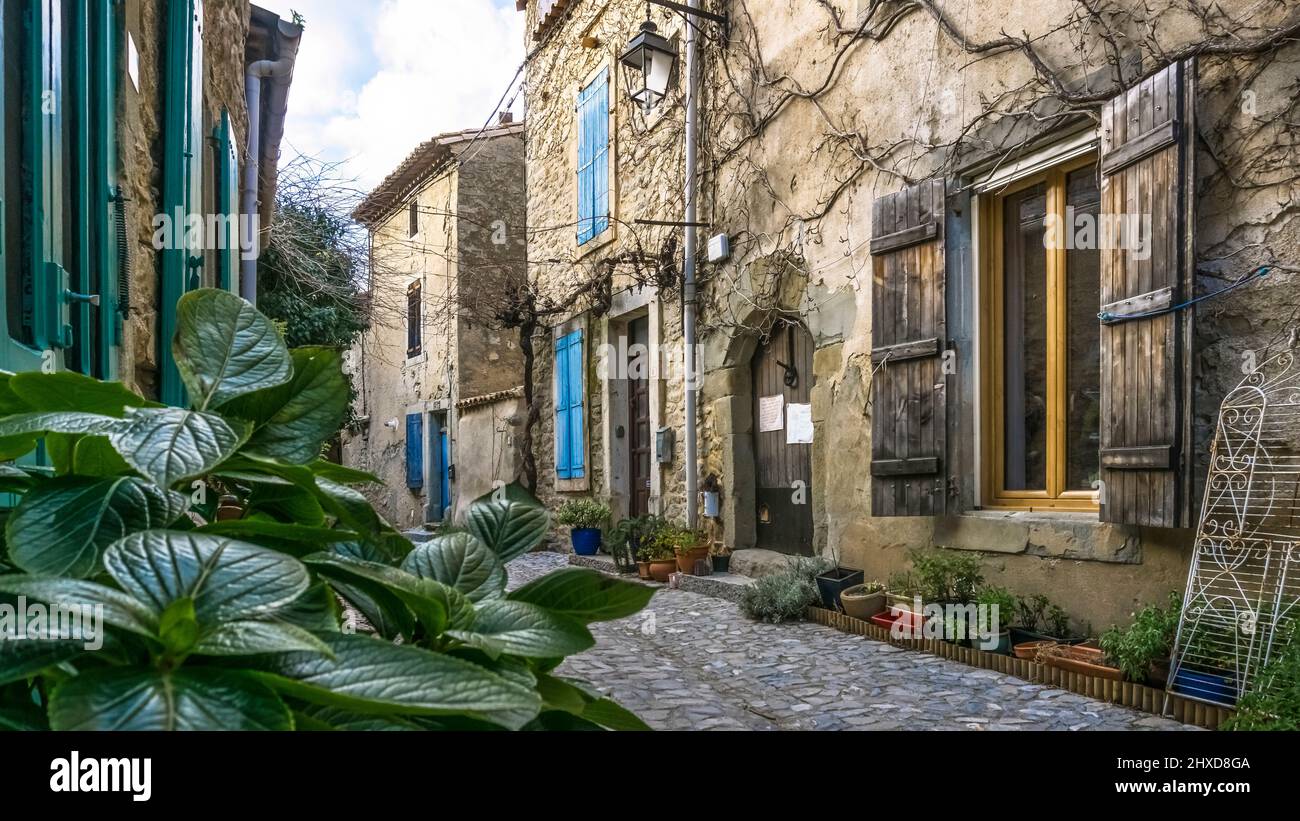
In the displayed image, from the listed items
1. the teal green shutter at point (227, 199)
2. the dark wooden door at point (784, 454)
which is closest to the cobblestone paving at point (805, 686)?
the dark wooden door at point (784, 454)

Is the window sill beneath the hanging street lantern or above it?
beneath

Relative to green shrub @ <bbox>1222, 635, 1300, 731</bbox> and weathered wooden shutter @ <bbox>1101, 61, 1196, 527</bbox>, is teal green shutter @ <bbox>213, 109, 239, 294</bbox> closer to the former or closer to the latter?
weathered wooden shutter @ <bbox>1101, 61, 1196, 527</bbox>

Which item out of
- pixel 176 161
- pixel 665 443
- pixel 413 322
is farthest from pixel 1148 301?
pixel 413 322

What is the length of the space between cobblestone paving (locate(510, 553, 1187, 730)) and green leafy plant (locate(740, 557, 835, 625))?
13 cm

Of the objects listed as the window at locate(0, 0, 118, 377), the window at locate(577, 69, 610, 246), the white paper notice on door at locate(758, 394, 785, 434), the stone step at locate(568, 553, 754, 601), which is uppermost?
the window at locate(577, 69, 610, 246)

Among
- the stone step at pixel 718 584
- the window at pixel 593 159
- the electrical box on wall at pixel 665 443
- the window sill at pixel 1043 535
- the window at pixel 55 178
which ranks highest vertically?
the window at pixel 593 159

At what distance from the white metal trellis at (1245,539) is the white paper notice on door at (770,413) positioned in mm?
3644

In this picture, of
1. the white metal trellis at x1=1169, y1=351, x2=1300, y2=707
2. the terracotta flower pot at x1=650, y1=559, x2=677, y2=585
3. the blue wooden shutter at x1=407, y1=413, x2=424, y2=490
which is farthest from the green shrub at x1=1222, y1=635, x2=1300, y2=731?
the blue wooden shutter at x1=407, y1=413, x2=424, y2=490

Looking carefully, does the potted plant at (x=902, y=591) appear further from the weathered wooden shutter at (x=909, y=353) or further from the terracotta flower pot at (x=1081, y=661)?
the terracotta flower pot at (x=1081, y=661)

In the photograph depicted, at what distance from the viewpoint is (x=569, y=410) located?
33.3 ft

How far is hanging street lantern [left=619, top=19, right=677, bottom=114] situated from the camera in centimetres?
773

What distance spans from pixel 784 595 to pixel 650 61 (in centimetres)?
467

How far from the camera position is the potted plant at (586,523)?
9.16 meters
